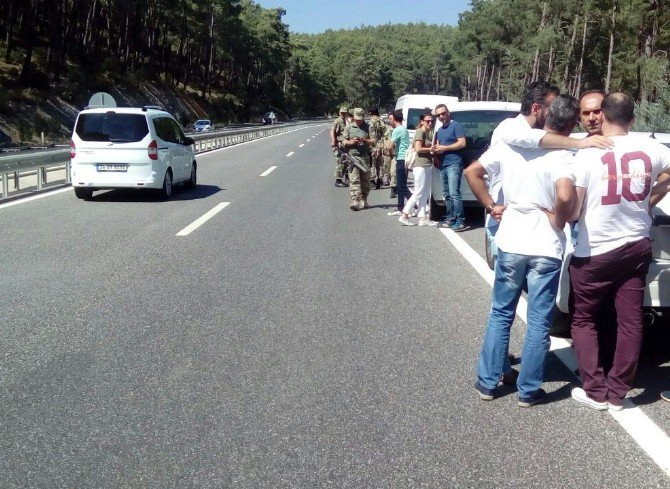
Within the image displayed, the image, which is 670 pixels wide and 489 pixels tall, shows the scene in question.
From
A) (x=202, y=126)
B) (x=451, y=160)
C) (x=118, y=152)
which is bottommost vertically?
(x=202, y=126)

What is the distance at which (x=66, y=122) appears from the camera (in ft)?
163

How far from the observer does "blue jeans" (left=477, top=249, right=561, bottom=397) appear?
13.8ft

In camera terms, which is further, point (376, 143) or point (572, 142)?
point (376, 143)

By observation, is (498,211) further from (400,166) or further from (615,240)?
(400,166)

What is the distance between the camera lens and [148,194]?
1559 centimetres

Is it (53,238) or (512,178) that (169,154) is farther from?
(512,178)

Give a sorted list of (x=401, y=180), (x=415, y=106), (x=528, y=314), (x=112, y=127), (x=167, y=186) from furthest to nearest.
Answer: (x=415, y=106) < (x=167, y=186) < (x=112, y=127) < (x=401, y=180) < (x=528, y=314)

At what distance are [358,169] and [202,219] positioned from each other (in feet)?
9.64

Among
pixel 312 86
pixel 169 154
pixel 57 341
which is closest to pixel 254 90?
pixel 312 86

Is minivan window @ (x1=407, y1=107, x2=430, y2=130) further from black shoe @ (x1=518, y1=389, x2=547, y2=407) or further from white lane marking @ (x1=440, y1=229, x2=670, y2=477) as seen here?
black shoe @ (x1=518, y1=389, x2=547, y2=407)

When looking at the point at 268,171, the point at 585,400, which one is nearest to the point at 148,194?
the point at 268,171

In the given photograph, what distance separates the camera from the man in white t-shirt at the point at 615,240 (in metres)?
4.04

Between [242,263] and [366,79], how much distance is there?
161274 millimetres

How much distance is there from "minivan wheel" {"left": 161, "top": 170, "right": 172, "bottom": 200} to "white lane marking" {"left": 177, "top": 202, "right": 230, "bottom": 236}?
4.91 ft
